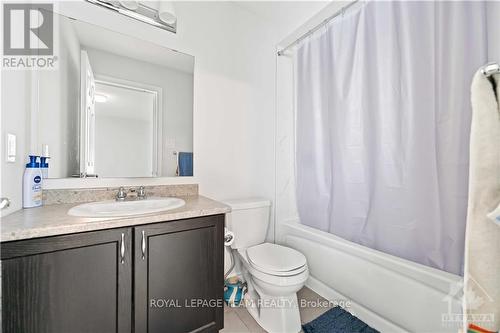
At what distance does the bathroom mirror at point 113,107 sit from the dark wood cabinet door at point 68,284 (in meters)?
0.65

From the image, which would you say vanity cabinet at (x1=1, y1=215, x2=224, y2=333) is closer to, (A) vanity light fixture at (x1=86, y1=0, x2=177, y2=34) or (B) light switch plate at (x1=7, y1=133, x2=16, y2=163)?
(B) light switch plate at (x1=7, y1=133, x2=16, y2=163)

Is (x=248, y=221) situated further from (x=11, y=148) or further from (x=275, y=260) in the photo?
(x=11, y=148)

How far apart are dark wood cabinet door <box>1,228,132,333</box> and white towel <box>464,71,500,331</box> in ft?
3.92

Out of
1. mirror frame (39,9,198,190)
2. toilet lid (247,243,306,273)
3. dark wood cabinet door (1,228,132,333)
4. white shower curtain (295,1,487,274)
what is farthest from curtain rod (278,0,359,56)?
dark wood cabinet door (1,228,132,333)

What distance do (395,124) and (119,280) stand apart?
1.60 metres

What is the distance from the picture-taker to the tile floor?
1.37 meters

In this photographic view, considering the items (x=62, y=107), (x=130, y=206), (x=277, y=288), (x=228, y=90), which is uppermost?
(x=228, y=90)

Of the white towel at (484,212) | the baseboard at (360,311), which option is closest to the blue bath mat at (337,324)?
the baseboard at (360,311)

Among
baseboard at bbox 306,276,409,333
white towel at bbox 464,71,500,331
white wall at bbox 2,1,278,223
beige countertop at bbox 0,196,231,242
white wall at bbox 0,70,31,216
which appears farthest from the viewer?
white wall at bbox 2,1,278,223

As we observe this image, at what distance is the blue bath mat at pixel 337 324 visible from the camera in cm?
128

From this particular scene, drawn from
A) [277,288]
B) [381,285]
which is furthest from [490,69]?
[277,288]

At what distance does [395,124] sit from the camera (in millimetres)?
1178

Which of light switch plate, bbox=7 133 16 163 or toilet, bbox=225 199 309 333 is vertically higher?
light switch plate, bbox=7 133 16 163

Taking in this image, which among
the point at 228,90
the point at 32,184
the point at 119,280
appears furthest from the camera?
the point at 228,90
